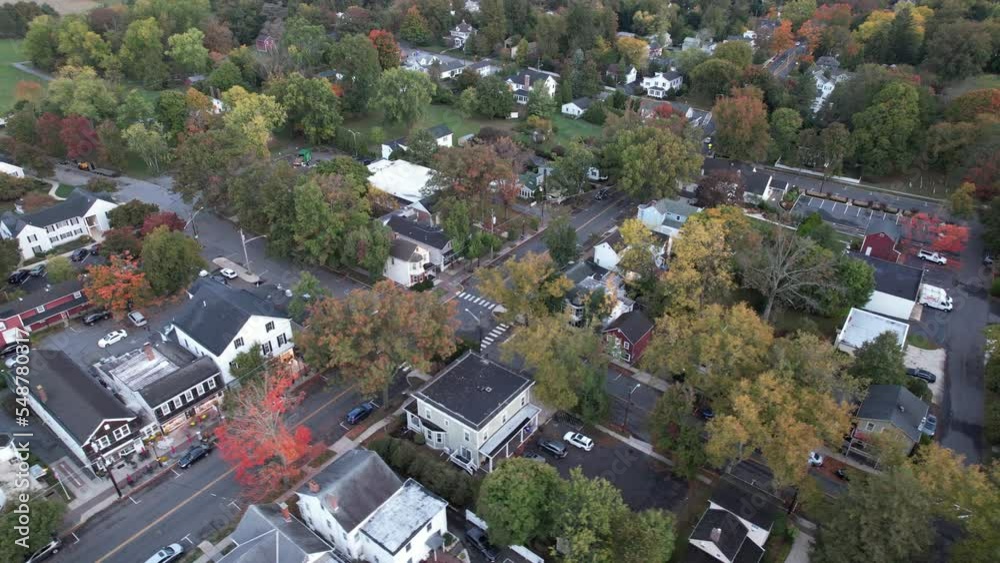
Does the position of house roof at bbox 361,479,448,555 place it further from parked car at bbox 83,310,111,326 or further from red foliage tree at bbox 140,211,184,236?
red foliage tree at bbox 140,211,184,236

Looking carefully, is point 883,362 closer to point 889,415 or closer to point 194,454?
point 889,415

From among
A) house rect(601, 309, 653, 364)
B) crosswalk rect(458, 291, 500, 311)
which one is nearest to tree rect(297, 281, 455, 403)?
crosswalk rect(458, 291, 500, 311)

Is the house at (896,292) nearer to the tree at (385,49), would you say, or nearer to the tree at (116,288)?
the tree at (116,288)

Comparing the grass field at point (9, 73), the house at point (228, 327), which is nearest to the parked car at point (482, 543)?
the house at point (228, 327)

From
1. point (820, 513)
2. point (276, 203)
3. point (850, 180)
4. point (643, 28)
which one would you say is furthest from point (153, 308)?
point (643, 28)

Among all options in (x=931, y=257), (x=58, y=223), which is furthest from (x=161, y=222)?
(x=931, y=257)

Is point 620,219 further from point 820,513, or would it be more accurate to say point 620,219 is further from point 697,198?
point 820,513

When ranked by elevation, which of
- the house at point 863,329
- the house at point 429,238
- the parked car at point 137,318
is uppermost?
the house at point 429,238
